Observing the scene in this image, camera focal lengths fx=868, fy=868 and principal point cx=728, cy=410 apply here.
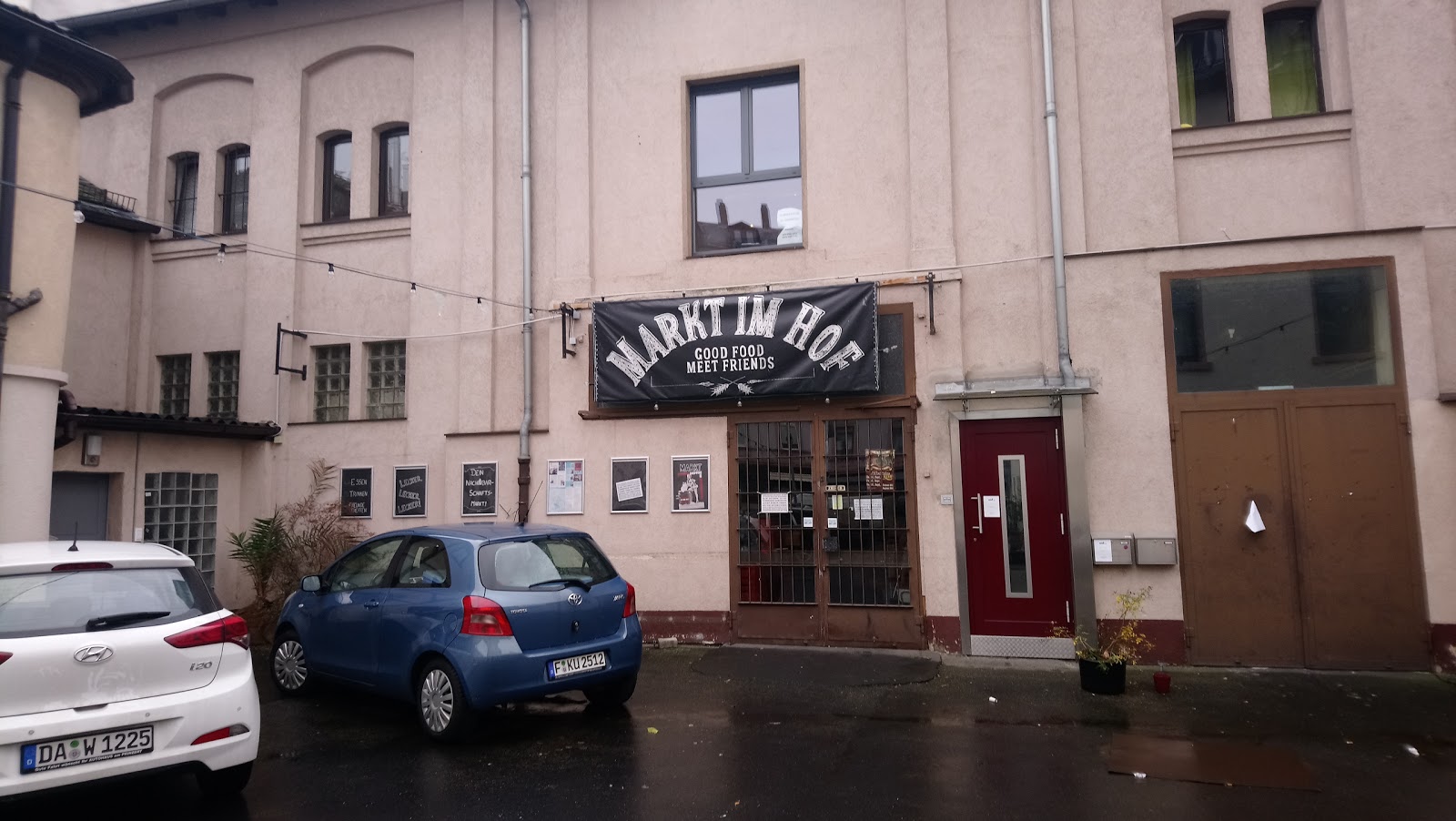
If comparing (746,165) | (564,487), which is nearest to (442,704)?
(564,487)

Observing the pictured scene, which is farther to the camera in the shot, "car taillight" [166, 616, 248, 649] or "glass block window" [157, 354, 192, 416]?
"glass block window" [157, 354, 192, 416]

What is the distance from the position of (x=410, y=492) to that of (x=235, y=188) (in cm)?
576

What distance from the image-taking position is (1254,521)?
8727mm

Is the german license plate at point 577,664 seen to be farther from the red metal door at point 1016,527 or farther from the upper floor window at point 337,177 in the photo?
the upper floor window at point 337,177

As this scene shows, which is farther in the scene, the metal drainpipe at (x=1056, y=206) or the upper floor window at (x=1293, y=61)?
the upper floor window at (x=1293, y=61)

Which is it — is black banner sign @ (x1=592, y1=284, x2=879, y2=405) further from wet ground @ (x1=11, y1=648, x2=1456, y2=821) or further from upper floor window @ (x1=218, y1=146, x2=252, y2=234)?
upper floor window @ (x1=218, y1=146, x2=252, y2=234)

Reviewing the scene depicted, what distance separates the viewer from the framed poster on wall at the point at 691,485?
1025 cm

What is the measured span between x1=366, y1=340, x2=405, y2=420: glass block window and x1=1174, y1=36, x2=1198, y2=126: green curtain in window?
1001 centimetres

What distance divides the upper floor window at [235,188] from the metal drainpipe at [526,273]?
485 centimetres

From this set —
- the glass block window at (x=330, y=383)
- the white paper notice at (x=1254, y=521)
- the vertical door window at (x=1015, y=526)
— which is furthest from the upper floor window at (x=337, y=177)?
the white paper notice at (x=1254, y=521)

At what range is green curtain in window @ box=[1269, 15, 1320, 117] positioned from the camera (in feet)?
30.9

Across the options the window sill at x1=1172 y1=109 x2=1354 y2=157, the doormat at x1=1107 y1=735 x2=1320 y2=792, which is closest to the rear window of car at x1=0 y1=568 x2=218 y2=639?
the doormat at x1=1107 y1=735 x2=1320 y2=792

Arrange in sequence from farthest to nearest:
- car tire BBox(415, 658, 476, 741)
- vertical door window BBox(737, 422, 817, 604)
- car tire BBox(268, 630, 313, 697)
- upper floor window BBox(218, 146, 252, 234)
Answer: upper floor window BBox(218, 146, 252, 234) → vertical door window BBox(737, 422, 817, 604) → car tire BBox(268, 630, 313, 697) → car tire BBox(415, 658, 476, 741)

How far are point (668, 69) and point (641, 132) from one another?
2.84ft
